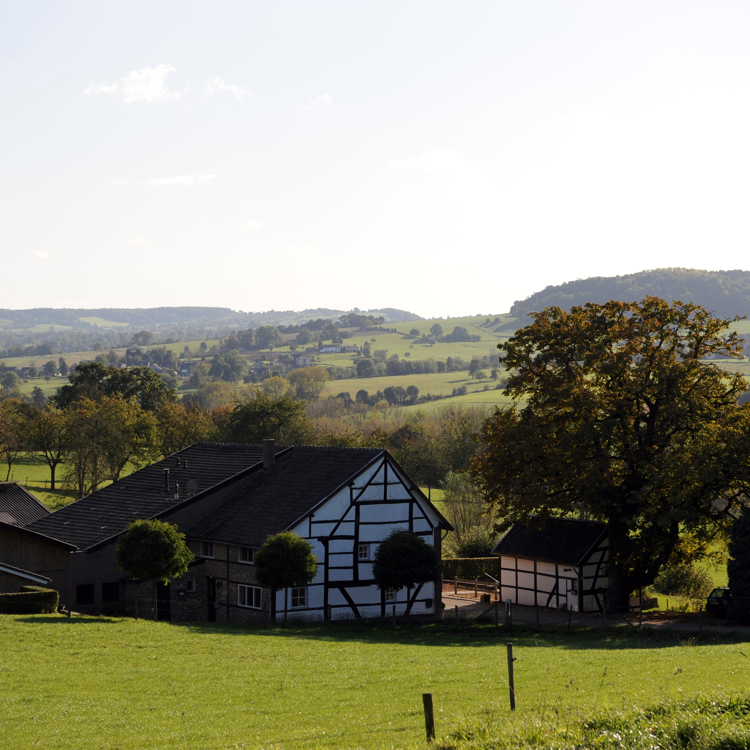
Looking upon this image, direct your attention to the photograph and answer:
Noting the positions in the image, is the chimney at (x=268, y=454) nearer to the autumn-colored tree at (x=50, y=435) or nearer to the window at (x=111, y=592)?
the window at (x=111, y=592)

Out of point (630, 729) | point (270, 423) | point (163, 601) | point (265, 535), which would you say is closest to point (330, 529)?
point (265, 535)

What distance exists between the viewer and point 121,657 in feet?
77.9

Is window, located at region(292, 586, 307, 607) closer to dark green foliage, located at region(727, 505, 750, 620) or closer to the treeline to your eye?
dark green foliage, located at region(727, 505, 750, 620)

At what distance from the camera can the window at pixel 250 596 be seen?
1420 inches

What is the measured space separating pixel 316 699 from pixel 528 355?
22.5m

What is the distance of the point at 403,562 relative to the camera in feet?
119

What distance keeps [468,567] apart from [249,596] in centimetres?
1764

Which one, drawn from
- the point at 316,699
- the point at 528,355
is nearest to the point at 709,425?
the point at 528,355

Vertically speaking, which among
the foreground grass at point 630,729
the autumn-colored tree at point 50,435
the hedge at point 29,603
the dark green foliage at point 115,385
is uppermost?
the dark green foliage at point 115,385

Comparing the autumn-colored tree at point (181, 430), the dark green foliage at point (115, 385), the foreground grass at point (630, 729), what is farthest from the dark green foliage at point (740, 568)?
the dark green foliage at point (115, 385)

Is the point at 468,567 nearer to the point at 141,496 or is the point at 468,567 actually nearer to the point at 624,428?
the point at 624,428

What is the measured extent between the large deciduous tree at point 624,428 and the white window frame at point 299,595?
355 inches

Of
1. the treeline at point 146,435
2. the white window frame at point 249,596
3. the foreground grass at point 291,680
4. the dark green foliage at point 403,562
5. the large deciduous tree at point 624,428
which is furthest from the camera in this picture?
the treeline at point 146,435

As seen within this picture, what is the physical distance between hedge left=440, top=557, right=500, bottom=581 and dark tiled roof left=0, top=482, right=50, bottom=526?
22481mm
